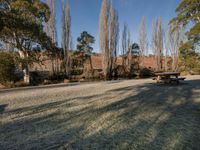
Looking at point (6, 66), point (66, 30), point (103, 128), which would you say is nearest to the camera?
point (103, 128)

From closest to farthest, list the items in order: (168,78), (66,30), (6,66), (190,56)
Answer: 1. (190,56)
2. (168,78)
3. (6,66)
4. (66,30)

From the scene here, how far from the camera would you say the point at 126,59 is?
80.2ft

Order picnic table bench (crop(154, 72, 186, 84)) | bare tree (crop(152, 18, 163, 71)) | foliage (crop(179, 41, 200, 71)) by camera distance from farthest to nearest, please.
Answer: bare tree (crop(152, 18, 163, 71)) < picnic table bench (crop(154, 72, 186, 84)) < foliage (crop(179, 41, 200, 71))

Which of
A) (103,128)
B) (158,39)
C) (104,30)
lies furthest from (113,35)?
(103,128)

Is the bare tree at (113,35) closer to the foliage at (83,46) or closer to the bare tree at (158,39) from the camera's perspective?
the foliage at (83,46)

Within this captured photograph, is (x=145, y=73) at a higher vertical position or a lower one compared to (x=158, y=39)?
lower

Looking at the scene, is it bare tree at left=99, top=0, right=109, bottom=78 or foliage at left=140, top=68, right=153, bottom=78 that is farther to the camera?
foliage at left=140, top=68, right=153, bottom=78

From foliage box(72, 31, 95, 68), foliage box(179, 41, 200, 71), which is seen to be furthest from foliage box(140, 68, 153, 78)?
foliage box(179, 41, 200, 71)

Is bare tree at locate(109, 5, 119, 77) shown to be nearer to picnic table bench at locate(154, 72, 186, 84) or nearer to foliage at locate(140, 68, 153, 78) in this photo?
foliage at locate(140, 68, 153, 78)

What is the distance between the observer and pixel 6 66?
1140cm

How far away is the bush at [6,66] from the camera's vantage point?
11.2 meters

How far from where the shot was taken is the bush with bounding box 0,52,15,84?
11.2 metres

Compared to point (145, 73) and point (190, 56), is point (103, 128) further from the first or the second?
point (145, 73)

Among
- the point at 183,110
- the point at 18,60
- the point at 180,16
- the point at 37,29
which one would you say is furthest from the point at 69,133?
the point at 37,29
